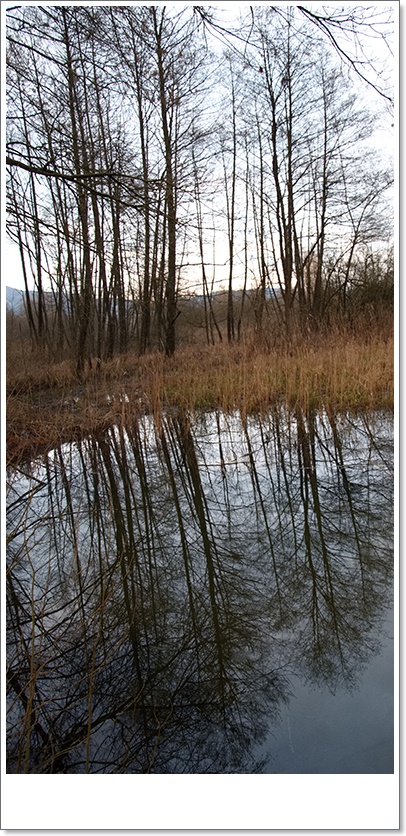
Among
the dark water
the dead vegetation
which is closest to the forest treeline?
the dead vegetation

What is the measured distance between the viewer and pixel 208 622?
177cm

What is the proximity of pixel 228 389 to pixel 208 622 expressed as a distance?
394 cm

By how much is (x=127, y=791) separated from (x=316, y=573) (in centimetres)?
108

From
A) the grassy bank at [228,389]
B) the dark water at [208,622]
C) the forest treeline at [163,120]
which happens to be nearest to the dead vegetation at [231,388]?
the grassy bank at [228,389]

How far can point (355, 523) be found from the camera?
234cm

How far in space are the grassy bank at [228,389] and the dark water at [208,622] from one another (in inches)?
51.4

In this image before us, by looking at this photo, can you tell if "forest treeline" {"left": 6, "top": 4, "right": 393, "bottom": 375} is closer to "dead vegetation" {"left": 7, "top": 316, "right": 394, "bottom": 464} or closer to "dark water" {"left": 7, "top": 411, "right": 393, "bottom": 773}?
"dead vegetation" {"left": 7, "top": 316, "right": 394, "bottom": 464}

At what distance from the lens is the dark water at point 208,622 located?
4.15 feet

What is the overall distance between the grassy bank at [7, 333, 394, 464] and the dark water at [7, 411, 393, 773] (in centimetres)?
131

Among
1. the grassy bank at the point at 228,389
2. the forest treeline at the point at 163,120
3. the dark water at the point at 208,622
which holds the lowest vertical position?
the dark water at the point at 208,622

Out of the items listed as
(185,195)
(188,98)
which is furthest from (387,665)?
(188,98)

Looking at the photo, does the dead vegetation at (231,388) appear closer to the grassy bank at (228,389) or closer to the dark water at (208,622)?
the grassy bank at (228,389)

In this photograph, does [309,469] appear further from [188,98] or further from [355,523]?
[188,98]

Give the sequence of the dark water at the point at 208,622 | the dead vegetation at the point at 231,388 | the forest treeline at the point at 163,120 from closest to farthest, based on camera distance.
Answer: the dark water at the point at 208,622 → the forest treeline at the point at 163,120 → the dead vegetation at the point at 231,388
